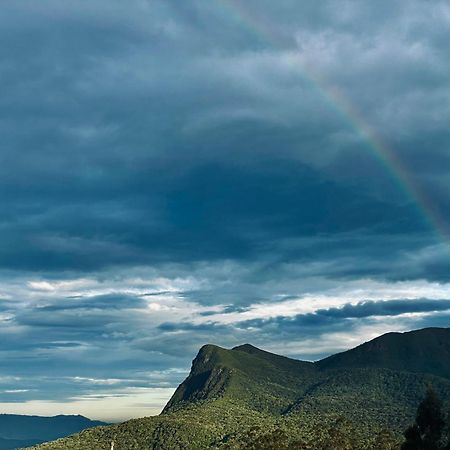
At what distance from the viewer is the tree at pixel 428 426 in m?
123

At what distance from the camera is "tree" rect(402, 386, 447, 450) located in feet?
404

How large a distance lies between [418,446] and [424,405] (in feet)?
25.5

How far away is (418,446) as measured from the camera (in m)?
122

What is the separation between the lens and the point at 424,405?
126125 millimetres

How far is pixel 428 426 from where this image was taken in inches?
4919
